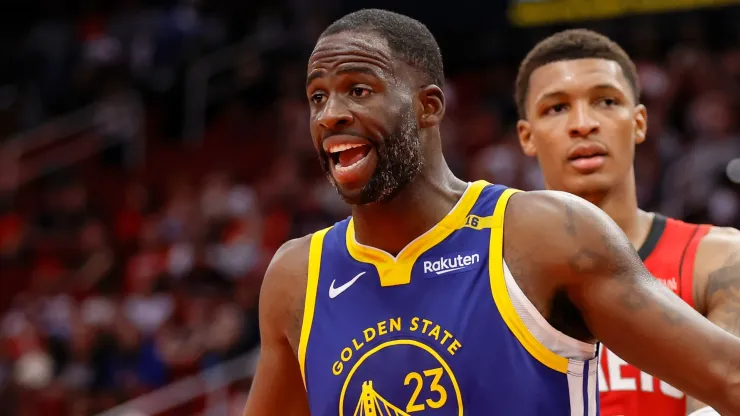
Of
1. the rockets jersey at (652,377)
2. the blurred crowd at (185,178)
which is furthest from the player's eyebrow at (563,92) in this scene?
the blurred crowd at (185,178)

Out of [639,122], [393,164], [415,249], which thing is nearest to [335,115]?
[393,164]

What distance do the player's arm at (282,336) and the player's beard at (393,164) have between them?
36 centimetres

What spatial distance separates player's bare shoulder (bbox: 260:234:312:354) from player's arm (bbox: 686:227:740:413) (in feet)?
4.29

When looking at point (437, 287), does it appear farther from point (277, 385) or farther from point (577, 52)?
point (577, 52)

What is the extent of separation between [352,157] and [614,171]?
4.69 feet

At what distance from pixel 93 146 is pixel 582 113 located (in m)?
10.9

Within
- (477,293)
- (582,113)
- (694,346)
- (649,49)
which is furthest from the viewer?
(649,49)

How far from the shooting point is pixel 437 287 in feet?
8.95

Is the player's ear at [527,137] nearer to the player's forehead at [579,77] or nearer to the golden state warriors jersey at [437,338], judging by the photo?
the player's forehead at [579,77]

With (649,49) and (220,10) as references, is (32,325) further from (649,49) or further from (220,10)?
(649,49)

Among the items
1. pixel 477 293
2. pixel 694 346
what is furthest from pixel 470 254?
pixel 694 346

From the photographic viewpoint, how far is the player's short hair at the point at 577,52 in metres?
3.97

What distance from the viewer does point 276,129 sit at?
1333 cm

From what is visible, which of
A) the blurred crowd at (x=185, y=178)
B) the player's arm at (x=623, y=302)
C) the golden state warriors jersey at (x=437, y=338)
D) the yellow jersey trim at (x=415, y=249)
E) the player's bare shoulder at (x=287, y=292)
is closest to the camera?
the player's arm at (x=623, y=302)
